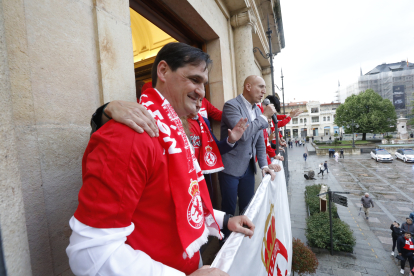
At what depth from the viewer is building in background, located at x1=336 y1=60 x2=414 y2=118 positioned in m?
45.5

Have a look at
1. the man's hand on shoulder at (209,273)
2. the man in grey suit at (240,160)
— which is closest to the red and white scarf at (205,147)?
the man in grey suit at (240,160)

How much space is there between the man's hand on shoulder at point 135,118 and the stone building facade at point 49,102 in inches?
15.1

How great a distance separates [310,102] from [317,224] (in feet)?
204

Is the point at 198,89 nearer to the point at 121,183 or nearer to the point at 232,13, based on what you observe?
the point at 121,183

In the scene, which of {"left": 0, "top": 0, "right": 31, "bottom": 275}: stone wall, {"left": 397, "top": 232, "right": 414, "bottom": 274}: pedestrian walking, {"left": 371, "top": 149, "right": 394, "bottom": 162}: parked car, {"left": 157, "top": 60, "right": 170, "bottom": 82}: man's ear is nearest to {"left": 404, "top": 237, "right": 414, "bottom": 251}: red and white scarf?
{"left": 397, "top": 232, "right": 414, "bottom": 274}: pedestrian walking

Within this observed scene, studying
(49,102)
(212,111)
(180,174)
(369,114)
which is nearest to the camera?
(180,174)

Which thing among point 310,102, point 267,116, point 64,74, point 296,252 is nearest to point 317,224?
point 296,252

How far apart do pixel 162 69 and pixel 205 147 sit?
144 centimetres

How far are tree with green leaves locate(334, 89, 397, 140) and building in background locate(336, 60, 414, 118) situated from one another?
34.3 ft

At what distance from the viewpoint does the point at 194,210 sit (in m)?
1.01

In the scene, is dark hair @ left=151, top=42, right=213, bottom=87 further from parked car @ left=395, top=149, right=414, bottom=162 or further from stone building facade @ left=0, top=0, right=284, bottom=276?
parked car @ left=395, top=149, right=414, bottom=162

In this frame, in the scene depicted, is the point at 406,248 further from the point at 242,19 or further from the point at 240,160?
the point at 242,19

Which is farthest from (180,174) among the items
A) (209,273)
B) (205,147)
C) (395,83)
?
(395,83)

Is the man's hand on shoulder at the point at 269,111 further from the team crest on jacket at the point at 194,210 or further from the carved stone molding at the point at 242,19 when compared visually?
the carved stone molding at the point at 242,19
